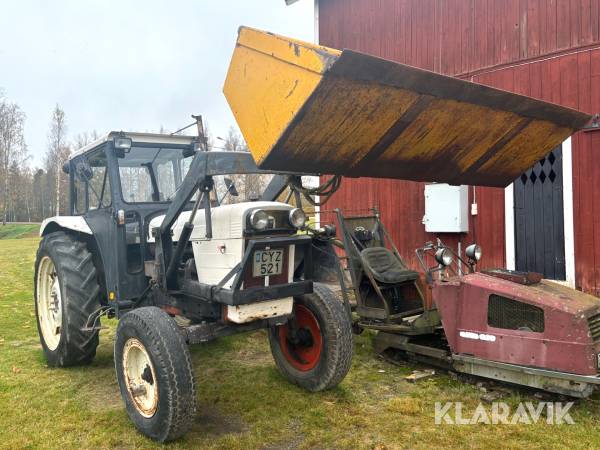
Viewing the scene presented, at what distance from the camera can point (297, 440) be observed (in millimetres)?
3094

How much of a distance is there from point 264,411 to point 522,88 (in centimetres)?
622

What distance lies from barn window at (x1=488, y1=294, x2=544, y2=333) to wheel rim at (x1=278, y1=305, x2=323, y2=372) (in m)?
1.34

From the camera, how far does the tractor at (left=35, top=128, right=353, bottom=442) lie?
3.15 m

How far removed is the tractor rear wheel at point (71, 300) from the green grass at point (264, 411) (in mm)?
175

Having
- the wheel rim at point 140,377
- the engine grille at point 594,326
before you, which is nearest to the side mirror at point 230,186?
the wheel rim at point 140,377

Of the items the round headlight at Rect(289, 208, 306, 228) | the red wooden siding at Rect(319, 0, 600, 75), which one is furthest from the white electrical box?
the round headlight at Rect(289, 208, 306, 228)

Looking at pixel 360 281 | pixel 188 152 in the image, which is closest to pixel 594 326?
pixel 360 281

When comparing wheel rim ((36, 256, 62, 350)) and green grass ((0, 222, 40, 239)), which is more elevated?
green grass ((0, 222, 40, 239))

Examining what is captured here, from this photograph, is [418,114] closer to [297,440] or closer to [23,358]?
[297,440]

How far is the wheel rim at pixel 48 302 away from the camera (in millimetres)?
4805

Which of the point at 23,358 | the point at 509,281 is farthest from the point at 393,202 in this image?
the point at 23,358

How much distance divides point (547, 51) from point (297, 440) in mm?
6524

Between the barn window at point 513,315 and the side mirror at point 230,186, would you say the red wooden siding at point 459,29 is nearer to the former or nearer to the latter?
the barn window at point 513,315

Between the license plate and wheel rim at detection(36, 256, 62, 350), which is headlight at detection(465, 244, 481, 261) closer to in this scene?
the license plate
